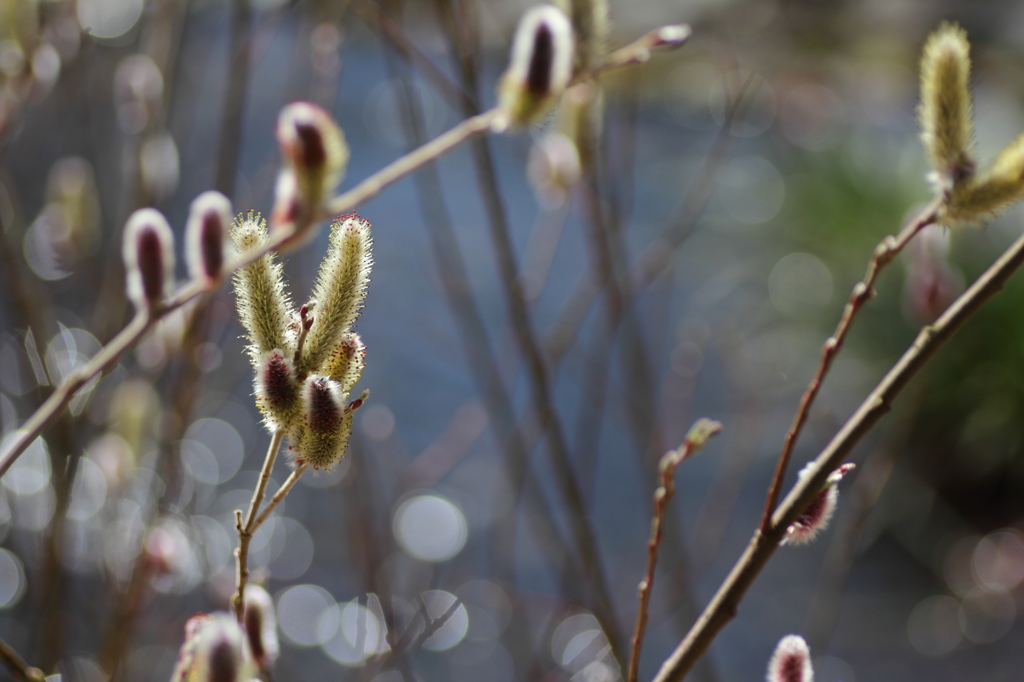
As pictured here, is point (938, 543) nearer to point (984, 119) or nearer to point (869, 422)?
point (984, 119)

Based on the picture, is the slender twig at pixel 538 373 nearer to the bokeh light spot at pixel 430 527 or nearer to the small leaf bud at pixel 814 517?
the small leaf bud at pixel 814 517

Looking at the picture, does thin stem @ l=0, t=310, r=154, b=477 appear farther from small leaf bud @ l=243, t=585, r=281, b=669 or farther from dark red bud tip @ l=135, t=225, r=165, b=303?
small leaf bud @ l=243, t=585, r=281, b=669

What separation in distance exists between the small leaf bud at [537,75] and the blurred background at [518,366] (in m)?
0.33

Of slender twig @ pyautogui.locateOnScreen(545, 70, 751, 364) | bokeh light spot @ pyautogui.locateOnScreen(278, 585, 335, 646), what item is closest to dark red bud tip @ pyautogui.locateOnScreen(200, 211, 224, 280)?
slender twig @ pyautogui.locateOnScreen(545, 70, 751, 364)

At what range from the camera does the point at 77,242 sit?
1.11 metres

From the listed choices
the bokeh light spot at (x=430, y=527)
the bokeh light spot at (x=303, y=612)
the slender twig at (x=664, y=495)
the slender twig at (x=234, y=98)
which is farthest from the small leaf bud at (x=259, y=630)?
the bokeh light spot at (x=430, y=527)

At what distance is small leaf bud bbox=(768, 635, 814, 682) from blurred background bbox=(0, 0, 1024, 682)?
270 millimetres

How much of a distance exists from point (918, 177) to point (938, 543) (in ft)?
5.25

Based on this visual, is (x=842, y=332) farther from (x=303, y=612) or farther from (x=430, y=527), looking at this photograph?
(x=430, y=527)

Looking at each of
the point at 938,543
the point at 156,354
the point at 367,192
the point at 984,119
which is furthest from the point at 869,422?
the point at 984,119

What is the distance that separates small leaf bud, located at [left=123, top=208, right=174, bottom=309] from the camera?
42 cm

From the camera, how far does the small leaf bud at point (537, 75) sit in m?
0.43

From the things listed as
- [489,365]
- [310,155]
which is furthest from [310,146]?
[489,365]

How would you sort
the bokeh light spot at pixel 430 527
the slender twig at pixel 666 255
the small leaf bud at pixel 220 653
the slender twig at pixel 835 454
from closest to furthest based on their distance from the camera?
the small leaf bud at pixel 220 653 < the slender twig at pixel 835 454 < the slender twig at pixel 666 255 < the bokeh light spot at pixel 430 527
